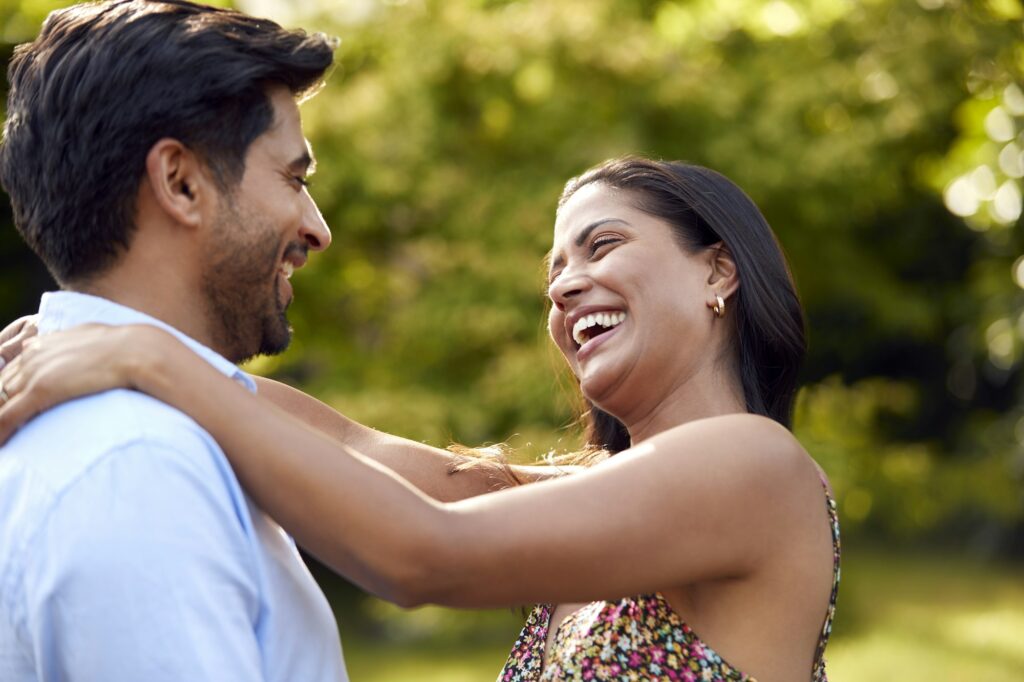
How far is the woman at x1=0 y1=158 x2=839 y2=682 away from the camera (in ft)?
6.12

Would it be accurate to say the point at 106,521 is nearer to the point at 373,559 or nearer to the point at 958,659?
Answer: the point at 373,559

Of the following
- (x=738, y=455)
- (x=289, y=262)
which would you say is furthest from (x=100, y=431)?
(x=738, y=455)

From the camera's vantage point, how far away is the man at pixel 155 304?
1603 mm

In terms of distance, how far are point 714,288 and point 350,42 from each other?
7825 mm

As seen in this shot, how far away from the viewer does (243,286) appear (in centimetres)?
199

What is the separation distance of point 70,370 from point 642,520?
0.91 metres

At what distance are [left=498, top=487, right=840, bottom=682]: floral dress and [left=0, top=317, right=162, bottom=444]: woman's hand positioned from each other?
101 cm

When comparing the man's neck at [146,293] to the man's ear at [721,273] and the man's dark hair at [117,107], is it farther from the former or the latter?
the man's ear at [721,273]

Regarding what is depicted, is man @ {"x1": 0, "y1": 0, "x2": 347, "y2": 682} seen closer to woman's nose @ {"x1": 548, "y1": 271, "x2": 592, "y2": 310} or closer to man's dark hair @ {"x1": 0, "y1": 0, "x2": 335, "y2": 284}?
man's dark hair @ {"x1": 0, "y1": 0, "x2": 335, "y2": 284}

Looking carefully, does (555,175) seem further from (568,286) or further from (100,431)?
(100,431)

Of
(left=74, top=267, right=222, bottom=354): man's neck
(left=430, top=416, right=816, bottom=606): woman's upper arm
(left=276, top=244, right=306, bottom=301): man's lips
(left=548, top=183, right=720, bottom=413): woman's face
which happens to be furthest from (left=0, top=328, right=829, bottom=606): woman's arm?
(left=548, top=183, right=720, bottom=413): woman's face

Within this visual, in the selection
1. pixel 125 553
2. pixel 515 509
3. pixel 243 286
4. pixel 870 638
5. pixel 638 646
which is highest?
pixel 243 286

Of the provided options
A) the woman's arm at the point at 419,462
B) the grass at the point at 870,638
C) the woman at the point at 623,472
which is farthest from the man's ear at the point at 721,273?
the grass at the point at 870,638

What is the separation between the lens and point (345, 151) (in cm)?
918
